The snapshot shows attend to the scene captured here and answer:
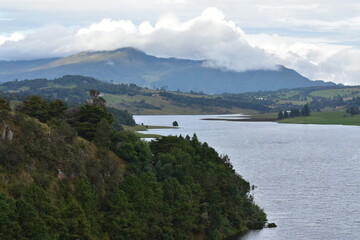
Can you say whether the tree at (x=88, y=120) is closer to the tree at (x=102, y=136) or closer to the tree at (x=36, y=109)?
the tree at (x=102, y=136)

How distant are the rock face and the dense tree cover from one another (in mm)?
826

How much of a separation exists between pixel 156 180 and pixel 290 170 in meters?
78.0

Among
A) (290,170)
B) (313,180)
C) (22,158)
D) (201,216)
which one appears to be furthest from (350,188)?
(22,158)

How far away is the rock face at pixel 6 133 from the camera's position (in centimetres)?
7349

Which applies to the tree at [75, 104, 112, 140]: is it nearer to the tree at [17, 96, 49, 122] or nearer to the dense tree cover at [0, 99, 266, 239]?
the dense tree cover at [0, 99, 266, 239]

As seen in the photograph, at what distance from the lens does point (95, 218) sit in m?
73.9

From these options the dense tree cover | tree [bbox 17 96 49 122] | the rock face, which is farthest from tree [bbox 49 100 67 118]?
the rock face

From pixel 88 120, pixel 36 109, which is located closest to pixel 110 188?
pixel 88 120

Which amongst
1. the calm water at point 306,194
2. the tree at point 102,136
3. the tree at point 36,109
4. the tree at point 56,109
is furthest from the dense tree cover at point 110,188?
the calm water at point 306,194

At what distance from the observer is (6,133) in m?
74.2

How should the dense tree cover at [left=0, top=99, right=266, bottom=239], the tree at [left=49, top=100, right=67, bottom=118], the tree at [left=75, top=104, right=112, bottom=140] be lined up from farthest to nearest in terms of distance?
1. the tree at [left=49, top=100, right=67, bottom=118]
2. the tree at [left=75, top=104, right=112, bottom=140]
3. the dense tree cover at [left=0, top=99, right=266, bottom=239]

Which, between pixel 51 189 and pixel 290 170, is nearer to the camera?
pixel 51 189

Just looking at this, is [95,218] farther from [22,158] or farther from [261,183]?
[261,183]

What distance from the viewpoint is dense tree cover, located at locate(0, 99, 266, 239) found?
65.8 meters
